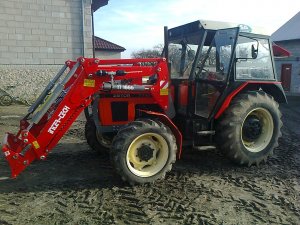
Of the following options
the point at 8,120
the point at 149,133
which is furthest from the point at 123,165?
the point at 8,120

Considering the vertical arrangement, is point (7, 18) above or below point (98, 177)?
above

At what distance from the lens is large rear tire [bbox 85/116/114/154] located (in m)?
6.04

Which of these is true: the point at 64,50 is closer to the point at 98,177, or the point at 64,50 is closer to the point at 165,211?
the point at 98,177

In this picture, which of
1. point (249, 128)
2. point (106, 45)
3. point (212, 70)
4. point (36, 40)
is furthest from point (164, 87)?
point (106, 45)

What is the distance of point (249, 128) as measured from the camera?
18.8 ft

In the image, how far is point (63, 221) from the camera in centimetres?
377

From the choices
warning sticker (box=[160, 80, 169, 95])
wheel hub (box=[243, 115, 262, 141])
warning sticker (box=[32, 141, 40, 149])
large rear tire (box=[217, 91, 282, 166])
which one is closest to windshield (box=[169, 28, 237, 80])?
warning sticker (box=[160, 80, 169, 95])

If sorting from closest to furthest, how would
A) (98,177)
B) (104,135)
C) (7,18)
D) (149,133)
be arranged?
(149,133) < (98,177) < (104,135) < (7,18)

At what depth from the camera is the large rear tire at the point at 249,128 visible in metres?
5.41

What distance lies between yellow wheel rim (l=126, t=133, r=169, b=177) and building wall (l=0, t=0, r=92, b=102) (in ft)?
31.0

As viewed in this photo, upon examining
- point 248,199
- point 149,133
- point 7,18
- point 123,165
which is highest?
point 7,18

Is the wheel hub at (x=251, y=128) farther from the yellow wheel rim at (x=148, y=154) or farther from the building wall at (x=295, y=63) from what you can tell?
the building wall at (x=295, y=63)

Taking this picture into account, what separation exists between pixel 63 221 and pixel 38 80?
10.4 metres

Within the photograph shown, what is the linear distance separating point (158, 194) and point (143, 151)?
639 millimetres
